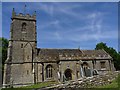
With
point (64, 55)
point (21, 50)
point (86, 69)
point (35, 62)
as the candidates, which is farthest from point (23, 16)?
point (86, 69)

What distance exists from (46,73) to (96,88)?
22.9 meters

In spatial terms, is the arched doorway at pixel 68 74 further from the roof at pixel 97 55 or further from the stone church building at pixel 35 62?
Answer: the roof at pixel 97 55

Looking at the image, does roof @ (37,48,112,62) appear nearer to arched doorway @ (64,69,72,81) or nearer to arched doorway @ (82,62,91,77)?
arched doorway @ (82,62,91,77)

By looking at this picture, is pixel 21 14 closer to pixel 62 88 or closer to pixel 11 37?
pixel 11 37

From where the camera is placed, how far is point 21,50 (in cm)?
3428

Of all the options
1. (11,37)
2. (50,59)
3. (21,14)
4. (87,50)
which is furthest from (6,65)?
(87,50)

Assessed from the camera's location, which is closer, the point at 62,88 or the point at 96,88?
the point at 62,88

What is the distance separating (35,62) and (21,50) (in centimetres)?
376

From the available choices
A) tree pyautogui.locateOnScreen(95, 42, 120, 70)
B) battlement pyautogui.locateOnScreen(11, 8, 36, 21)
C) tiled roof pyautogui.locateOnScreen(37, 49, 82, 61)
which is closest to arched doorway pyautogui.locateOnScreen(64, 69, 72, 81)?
tiled roof pyautogui.locateOnScreen(37, 49, 82, 61)

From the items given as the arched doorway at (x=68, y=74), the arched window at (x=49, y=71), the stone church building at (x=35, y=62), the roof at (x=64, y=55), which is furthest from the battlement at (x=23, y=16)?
the arched doorway at (x=68, y=74)

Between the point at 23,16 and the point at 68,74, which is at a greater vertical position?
the point at 23,16

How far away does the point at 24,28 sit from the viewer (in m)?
35.8

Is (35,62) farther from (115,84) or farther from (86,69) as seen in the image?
(115,84)

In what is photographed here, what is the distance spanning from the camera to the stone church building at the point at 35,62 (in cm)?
3244
